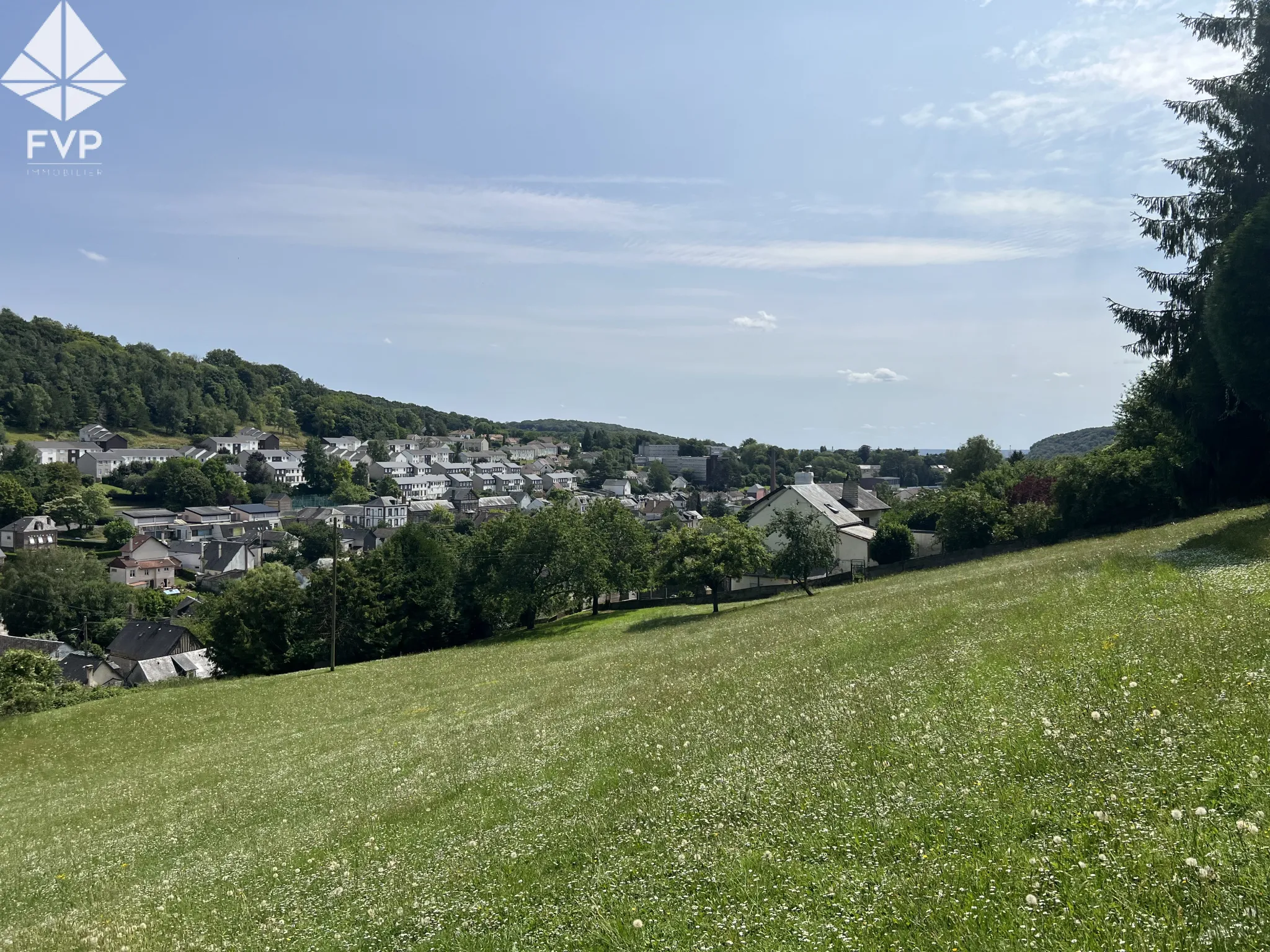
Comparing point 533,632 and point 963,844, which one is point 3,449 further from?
point 963,844

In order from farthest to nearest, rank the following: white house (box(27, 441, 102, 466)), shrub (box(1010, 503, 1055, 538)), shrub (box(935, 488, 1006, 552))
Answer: white house (box(27, 441, 102, 466)) < shrub (box(935, 488, 1006, 552)) < shrub (box(1010, 503, 1055, 538))

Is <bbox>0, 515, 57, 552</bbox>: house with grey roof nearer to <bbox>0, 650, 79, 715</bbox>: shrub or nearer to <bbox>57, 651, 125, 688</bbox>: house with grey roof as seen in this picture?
<bbox>57, 651, 125, 688</bbox>: house with grey roof

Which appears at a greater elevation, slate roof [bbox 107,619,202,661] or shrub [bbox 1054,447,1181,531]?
shrub [bbox 1054,447,1181,531]

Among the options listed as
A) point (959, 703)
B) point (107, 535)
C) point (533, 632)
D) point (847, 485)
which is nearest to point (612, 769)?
point (959, 703)

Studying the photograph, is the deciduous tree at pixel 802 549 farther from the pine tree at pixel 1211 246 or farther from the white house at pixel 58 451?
the white house at pixel 58 451

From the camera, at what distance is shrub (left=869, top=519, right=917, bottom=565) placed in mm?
64312

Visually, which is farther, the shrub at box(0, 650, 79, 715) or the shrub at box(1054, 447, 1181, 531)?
the shrub at box(1054, 447, 1181, 531)

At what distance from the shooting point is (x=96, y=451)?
185m

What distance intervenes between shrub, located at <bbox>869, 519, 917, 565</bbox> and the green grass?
42561mm

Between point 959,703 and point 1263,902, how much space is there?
5945 mm

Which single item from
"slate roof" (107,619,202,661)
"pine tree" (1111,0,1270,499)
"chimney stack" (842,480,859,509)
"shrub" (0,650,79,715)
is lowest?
"slate roof" (107,619,202,661)

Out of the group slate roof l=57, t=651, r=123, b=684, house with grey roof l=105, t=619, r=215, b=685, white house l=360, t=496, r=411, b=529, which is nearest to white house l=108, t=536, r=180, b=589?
house with grey roof l=105, t=619, r=215, b=685

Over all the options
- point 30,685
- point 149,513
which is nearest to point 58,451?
point 149,513

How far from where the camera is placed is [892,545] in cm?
6456
